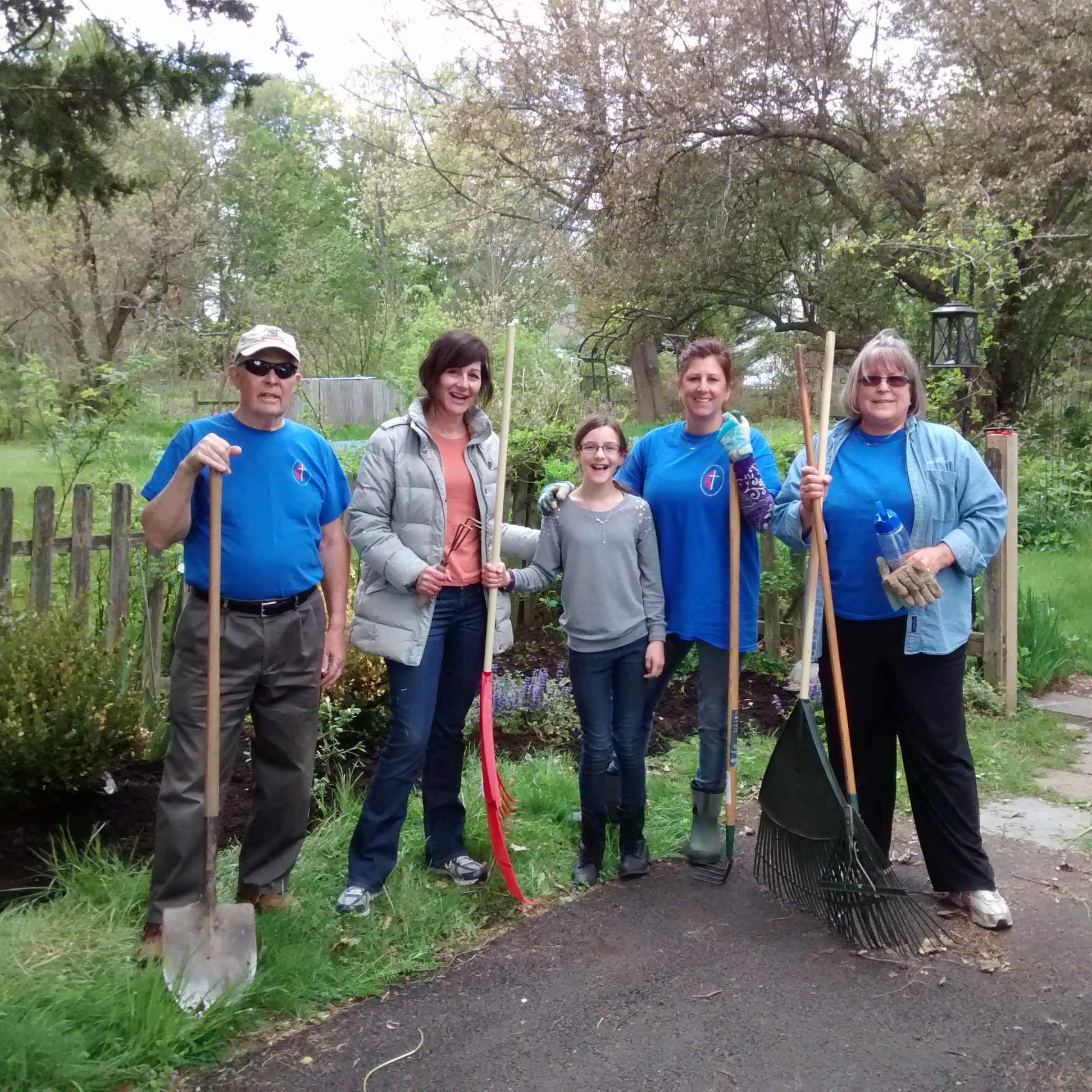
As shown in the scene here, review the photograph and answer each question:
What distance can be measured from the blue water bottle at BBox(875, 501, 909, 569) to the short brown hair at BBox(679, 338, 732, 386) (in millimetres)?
757

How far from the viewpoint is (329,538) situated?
323 centimetres

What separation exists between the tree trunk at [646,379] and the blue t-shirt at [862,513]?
1640cm

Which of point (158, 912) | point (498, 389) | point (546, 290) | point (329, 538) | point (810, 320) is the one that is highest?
point (546, 290)

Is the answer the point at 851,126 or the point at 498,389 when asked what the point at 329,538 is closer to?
the point at 498,389

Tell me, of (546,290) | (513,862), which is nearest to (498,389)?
(513,862)

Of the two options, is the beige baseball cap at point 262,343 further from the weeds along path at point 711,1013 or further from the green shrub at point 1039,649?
the green shrub at point 1039,649

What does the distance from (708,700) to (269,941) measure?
5.59ft

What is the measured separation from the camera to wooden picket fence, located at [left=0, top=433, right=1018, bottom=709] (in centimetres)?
474

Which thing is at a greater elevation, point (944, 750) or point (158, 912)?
point (944, 750)

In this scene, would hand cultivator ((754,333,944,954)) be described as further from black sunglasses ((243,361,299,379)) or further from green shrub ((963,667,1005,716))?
green shrub ((963,667,1005,716))

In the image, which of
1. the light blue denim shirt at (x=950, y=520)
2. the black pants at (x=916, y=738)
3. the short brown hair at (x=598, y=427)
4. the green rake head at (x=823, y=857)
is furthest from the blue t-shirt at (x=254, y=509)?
the light blue denim shirt at (x=950, y=520)

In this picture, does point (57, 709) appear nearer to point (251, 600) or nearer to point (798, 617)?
point (251, 600)

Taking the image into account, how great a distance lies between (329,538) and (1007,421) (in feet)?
48.3

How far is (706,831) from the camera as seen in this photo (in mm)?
3762
